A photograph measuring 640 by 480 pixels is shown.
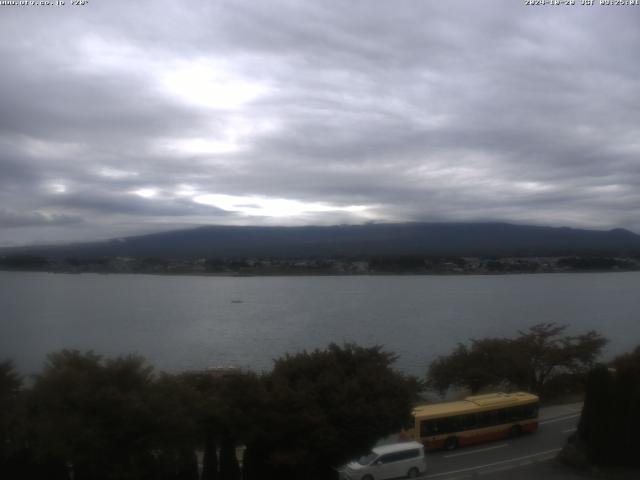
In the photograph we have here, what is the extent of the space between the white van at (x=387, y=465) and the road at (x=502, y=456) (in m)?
0.50

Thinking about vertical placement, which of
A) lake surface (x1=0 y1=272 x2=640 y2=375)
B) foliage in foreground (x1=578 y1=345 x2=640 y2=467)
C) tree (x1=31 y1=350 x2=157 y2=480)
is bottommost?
lake surface (x1=0 y1=272 x2=640 y2=375)

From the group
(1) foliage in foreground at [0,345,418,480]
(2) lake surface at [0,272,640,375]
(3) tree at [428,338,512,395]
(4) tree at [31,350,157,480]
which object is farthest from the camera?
(2) lake surface at [0,272,640,375]

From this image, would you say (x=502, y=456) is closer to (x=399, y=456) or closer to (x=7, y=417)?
(x=399, y=456)

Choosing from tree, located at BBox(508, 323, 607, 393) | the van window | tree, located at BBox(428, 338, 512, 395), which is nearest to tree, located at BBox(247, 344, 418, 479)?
the van window

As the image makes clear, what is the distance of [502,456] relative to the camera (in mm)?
15680

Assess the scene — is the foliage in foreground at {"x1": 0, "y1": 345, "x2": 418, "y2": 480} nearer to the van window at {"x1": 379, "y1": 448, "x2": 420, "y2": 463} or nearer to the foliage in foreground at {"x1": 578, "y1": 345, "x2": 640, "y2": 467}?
the van window at {"x1": 379, "y1": 448, "x2": 420, "y2": 463}

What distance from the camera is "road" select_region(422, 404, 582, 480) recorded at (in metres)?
14.2

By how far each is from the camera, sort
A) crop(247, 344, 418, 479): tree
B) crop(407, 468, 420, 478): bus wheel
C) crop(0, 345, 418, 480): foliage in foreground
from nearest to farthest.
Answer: crop(0, 345, 418, 480): foliage in foreground < crop(247, 344, 418, 479): tree < crop(407, 468, 420, 478): bus wheel

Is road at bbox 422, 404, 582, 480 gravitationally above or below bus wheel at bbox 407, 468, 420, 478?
below

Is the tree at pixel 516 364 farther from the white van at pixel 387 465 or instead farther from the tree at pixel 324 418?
the tree at pixel 324 418

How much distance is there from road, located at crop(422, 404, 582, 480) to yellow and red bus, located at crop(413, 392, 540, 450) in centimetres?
23

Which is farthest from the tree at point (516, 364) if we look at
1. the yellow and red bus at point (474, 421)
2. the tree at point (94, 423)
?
the tree at point (94, 423)

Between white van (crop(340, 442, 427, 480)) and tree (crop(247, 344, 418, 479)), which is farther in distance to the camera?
white van (crop(340, 442, 427, 480))

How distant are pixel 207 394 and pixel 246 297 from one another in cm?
6520
